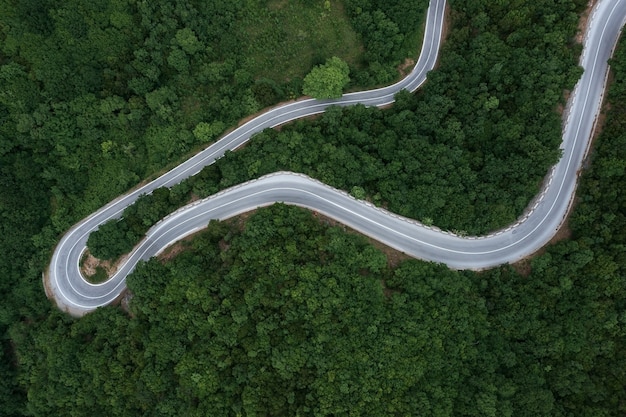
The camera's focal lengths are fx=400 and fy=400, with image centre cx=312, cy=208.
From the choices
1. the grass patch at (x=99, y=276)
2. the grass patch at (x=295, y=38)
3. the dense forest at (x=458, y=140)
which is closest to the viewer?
the dense forest at (x=458, y=140)

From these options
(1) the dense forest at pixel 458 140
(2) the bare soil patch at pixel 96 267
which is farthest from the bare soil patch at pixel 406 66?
(2) the bare soil patch at pixel 96 267

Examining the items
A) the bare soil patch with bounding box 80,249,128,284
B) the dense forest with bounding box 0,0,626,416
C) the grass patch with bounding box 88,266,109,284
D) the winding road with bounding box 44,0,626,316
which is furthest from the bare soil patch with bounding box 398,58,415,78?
the grass patch with bounding box 88,266,109,284

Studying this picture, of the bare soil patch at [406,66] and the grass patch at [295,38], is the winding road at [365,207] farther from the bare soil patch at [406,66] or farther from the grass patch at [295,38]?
the grass patch at [295,38]

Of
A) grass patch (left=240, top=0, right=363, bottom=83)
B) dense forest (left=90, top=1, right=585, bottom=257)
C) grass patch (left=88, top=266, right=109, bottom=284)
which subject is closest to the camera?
dense forest (left=90, top=1, right=585, bottom=257)

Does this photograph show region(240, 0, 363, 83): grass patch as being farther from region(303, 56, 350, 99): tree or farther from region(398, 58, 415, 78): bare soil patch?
region(398, 58, 415, 78): bare soil patch

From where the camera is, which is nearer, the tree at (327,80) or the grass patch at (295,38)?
the tree at (327,80)

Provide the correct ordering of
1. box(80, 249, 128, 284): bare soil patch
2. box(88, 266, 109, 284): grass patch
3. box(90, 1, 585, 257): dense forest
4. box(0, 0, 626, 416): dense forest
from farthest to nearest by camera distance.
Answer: box(88, 266, 109, 284): grass patch
box(80, 249, 128, 284): bare soil patch
box(90, 1, 585, 257): dense forest
box(0, 0, 626, 416): dense forest

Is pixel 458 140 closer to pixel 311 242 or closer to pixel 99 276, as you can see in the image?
pixel 311 242

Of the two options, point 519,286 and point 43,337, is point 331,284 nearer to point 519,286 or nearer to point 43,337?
point 519,286
